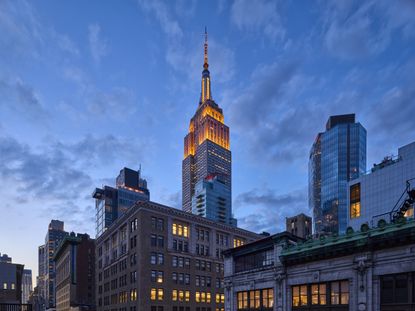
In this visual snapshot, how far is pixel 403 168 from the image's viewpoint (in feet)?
170

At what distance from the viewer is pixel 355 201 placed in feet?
189

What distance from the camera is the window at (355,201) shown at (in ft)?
187

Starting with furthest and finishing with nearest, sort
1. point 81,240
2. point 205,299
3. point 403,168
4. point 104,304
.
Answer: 1. point 81,240
2. point 104,304
3. point 205,299
4. point 403,168

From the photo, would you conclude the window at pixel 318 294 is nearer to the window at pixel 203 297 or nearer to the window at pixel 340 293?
the window at pixel 340 293

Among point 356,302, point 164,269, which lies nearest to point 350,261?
point 356,302

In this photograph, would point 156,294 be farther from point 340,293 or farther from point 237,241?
point 340,293

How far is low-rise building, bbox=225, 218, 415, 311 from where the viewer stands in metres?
29.2

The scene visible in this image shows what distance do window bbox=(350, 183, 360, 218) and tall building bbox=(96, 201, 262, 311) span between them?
145ft

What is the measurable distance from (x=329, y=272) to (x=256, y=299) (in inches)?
422

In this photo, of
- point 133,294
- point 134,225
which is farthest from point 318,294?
point 134,225

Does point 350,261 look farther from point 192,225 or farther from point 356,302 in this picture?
point 192,225

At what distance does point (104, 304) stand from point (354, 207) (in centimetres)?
7752

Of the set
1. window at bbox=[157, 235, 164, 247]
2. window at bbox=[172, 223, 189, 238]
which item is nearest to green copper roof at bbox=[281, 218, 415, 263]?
window at bbox=[157, 235, 164, 247]

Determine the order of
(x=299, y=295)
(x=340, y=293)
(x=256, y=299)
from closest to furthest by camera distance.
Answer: (x=340, y=293), (x=299, y=295), (x=256, y=299)
